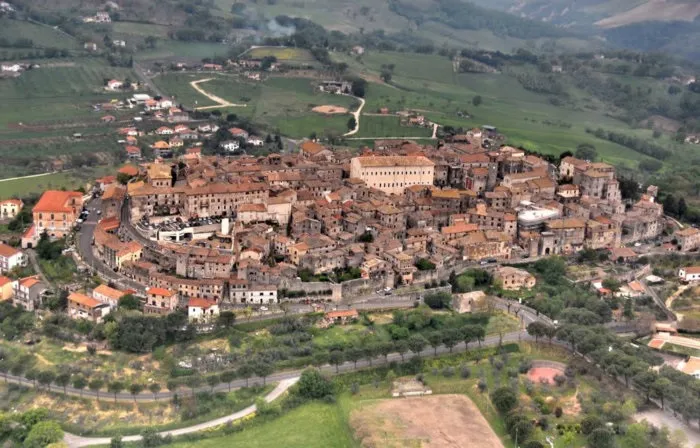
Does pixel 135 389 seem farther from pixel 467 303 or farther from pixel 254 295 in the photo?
pixel 467 303

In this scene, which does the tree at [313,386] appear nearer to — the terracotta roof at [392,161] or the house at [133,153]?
the terracotta roof at [392,161]

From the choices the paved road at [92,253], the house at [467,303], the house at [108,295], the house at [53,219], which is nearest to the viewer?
the house at [108,295]

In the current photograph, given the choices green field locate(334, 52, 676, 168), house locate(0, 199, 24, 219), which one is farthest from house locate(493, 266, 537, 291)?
green field locate(334, 52, 676, 168)

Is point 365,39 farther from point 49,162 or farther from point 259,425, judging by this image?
point 259,425

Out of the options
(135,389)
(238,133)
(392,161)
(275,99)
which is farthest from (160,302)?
(275,99)

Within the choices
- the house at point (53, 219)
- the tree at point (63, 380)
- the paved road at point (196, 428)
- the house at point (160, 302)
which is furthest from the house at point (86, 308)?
the house at point (53, 219)

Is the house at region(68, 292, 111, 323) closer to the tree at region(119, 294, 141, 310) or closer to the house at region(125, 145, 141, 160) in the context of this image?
the tree at region(119, 294, 141, 310)
